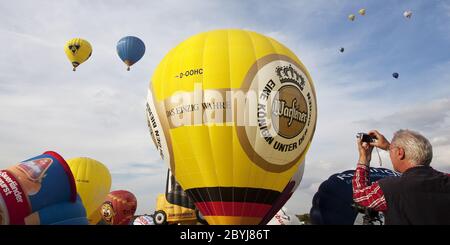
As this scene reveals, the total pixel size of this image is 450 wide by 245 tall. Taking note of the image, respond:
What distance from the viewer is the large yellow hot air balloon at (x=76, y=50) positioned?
3009 cm

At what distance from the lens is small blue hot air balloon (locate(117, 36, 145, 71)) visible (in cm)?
2831

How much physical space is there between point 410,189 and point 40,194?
6.53m

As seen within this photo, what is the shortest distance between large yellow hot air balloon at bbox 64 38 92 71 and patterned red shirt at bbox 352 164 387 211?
29.6m

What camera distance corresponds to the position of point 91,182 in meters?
19.2

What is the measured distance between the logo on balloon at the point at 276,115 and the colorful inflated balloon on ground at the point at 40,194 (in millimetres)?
5303

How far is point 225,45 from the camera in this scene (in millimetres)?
12906

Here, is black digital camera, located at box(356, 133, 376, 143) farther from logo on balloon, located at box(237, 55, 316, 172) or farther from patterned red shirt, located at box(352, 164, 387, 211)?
logo on balloon, located at box(237, 55, 316, 172)

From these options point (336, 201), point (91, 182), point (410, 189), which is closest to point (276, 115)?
point (336, 201)

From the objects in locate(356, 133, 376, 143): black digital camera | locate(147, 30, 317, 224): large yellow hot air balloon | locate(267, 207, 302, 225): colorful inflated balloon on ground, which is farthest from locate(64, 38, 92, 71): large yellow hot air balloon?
locate(356, 133, 376, 143): black digital camera

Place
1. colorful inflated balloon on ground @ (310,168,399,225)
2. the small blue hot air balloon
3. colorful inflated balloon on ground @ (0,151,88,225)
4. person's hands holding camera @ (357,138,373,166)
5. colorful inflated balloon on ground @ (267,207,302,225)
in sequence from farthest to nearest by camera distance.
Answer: the small blue hot air balloon, colorful inflated balloon on ground @ (267,207,302,225), colorful inflated balloon on ground @ (310,168,399,225), colorful inflated balloon on ground @ (0,151,88,225), person's hands holding camera @ (357,138,373,166)
